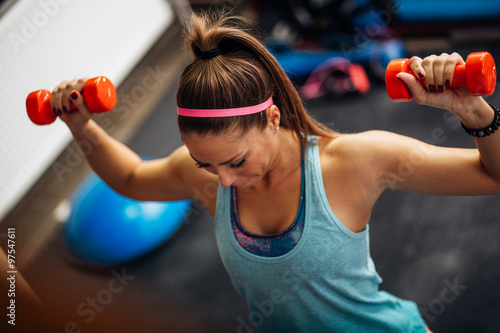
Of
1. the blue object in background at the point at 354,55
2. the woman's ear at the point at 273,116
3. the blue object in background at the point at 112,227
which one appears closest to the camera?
the woman's ear at the point at 273,116

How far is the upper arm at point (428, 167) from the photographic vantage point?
974mm

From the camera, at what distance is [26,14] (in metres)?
2.53

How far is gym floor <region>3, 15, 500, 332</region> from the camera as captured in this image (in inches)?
80.5

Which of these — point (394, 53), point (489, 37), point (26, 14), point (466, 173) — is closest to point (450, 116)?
point (394, 53)

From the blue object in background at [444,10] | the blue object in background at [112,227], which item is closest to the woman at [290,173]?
the blue object in background at [112,227]

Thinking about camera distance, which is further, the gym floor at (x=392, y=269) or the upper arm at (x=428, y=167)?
the gym floor at (x=392, y=269)

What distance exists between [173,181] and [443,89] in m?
0.72

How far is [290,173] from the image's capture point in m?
1.16

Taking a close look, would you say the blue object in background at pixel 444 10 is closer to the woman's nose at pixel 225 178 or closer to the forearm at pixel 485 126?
the forearm at pixel 485 126

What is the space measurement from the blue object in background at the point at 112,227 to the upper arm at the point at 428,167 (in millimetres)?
1697

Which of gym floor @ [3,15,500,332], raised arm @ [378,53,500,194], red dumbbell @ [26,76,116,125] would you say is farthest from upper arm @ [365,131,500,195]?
gym floor @ [3,15,500,332]

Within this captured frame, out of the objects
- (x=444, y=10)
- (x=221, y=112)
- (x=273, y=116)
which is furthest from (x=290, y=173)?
(x=444, y=10)

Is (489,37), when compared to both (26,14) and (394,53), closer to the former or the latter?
(394,53)

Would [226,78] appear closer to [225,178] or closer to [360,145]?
[225,178]
